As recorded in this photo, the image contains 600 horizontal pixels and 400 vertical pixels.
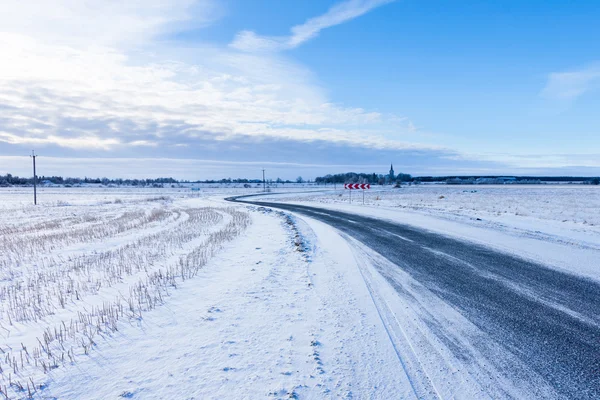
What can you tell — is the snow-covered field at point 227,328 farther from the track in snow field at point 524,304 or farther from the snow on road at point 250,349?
the track in snow field at point 524,304

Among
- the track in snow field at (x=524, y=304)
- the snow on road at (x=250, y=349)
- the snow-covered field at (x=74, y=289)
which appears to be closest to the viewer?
the snow on road at (x=250, y=349)

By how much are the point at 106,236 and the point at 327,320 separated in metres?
15.7

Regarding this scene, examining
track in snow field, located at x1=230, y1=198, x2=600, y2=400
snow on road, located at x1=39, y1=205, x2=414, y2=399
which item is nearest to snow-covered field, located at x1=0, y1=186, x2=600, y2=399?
snow on road, located at x1=39, y1=205, x2=414, y2=399

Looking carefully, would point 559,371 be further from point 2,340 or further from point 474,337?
point 2,340

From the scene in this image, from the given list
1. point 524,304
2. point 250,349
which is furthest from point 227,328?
point 524,304

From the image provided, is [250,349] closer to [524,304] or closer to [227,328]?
[227,328]

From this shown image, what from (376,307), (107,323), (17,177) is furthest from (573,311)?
(17,177)

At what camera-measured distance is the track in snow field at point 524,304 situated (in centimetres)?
385

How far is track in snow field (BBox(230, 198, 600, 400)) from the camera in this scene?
12.6 feet

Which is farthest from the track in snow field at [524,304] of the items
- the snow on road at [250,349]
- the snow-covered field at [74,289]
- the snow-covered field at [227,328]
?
the snow-covered field at [74,289]

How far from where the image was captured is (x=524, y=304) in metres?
5.91

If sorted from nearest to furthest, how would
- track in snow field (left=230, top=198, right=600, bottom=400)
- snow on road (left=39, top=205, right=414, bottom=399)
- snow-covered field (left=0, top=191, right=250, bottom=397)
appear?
snow on road (left=39, top=205, right=414, bottom=399)
track in snow field (left=230, top=198, right=600, bottom=400)
snow-covered field (left=0, top=191, right=250, bottom=397)

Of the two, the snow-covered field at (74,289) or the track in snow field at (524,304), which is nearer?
the track in snow field at (524,304)

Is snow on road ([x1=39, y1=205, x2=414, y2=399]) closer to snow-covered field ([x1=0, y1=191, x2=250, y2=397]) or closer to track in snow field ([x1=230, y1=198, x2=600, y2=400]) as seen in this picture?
snow-covered field ([x1=0, y1=191, x2=250, y2=397])
